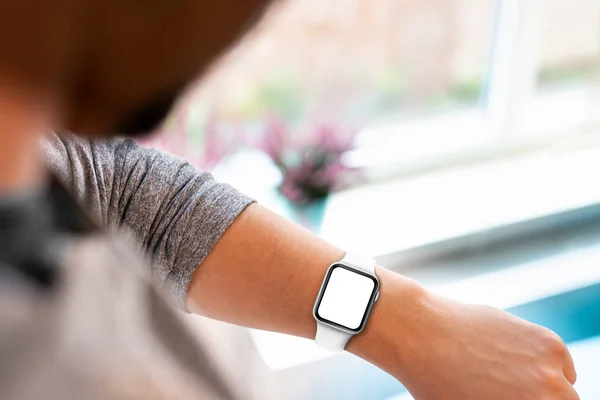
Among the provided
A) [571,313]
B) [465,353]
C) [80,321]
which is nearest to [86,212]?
[80,321]

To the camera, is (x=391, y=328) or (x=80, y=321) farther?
(x=391, y=328)

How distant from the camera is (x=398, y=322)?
71 cm

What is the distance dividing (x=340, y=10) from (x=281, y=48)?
0.12 meters

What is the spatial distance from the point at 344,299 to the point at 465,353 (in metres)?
0.13

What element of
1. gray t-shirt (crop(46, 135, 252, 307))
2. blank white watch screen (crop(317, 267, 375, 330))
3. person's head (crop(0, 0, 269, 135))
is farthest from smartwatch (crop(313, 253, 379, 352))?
person's head (crop(0, 0, 269, 135))

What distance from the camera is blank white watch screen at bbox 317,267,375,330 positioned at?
71cm

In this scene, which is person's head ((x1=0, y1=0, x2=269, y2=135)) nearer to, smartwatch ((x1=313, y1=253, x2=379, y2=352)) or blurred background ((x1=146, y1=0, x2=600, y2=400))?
smartwatch ((x1=313, y1=253, x2=379, y2=352))

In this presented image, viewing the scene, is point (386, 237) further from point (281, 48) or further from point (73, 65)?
point (73, 65)

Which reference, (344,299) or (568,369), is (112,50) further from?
(568,369)

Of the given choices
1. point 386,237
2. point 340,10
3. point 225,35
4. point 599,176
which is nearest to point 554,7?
point 599,176

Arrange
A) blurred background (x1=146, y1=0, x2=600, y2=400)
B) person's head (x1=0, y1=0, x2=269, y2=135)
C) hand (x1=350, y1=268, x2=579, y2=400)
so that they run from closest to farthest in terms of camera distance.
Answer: person's head (x1=0, y1=0, x2=269, y2=135), hand (x1=350, y1=268, x2=579, y2=400), blurred background (x1=146, y1=0, x2=600, y2=400)

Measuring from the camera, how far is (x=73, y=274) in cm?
32

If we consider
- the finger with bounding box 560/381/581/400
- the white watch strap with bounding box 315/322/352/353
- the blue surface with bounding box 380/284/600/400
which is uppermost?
the white watch strap with bounding box 315/322/352/353

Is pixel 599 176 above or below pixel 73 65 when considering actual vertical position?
below
